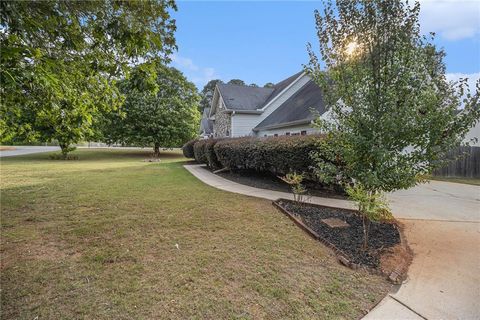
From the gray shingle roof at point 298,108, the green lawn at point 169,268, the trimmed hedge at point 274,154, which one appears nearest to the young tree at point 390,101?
the green lawn at point 169,268

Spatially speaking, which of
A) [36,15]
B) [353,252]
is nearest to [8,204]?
[36,15]

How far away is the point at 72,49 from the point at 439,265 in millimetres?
6050

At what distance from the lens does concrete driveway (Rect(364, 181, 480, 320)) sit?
261 cm

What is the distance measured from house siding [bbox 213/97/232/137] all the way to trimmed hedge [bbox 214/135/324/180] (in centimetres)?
893

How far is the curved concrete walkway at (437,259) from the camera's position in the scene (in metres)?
2.61

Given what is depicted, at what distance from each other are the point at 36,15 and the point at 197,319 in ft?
12.9

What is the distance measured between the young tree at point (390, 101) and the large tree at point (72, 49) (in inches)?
121

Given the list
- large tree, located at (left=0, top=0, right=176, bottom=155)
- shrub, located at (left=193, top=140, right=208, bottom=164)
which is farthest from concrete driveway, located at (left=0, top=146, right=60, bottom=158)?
large tree, located at (left=0, top=0, right=176, bottom=155)

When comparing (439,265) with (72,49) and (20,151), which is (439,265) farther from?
(20,151)

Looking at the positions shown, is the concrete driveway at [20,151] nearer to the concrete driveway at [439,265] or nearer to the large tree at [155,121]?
the large tree at [155,121]

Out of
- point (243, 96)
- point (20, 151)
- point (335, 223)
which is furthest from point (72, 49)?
point (20, 151)

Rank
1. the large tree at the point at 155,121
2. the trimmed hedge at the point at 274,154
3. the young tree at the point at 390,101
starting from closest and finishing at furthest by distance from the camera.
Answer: the young tree at the point at 390,101 < the trimmed hedge at the point at 274,154 < the large tree at the point at 155,121

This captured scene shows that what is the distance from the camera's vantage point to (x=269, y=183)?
9.41m

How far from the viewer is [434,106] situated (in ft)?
12.7
